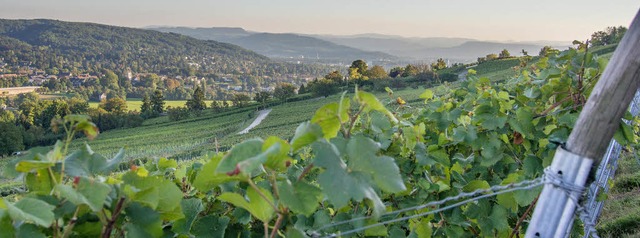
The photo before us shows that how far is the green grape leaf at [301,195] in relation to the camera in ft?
2.49

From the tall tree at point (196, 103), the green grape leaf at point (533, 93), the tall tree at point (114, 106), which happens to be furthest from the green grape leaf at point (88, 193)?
the tall tree at point (114, 106)

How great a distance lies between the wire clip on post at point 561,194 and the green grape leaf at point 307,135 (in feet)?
1.47

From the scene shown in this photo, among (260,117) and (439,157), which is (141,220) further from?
(260,117)

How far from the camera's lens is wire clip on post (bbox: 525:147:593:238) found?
85cm

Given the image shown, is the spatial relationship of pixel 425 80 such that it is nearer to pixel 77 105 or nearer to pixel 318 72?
pixel 77 105

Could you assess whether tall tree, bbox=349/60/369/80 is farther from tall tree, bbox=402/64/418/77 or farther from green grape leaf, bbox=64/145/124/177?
green grape leaf, bbox=64/145/124/177

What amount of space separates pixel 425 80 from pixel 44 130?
42806 mm

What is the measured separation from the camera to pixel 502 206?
1497mm

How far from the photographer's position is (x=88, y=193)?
67 centimetres

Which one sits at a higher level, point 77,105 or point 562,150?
point 562,150

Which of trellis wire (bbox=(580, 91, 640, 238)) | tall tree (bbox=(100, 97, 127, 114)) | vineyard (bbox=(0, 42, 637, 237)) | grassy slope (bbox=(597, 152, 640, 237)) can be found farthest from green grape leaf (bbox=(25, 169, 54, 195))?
tall tree (bbox=(100, 97, 127, 114))

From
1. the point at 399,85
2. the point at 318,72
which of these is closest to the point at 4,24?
the point at 318,72

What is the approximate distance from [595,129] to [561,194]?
13 centimetres

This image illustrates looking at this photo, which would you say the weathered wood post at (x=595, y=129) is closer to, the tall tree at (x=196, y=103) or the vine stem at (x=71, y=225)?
the vine stem at (x=71, y=225)
